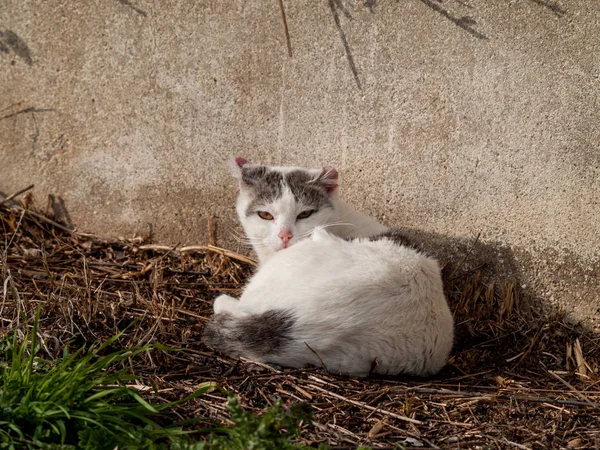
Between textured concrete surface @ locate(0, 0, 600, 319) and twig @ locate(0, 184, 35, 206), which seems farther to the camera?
twig @ locate(0, 184, 35, 206)

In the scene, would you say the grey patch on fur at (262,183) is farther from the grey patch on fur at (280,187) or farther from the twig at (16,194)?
the twig at (16,194)

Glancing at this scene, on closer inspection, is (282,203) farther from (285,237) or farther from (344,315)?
(344,315)

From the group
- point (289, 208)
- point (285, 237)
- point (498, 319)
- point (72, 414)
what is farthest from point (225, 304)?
point (498, 319)

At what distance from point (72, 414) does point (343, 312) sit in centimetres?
129

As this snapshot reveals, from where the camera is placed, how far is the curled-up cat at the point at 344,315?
11.0 ft

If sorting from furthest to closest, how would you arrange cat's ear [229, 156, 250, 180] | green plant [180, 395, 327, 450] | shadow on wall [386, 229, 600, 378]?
cat's ear [229, 156, 250, 180]
shadow on wall [386, 229, 600, 378]
green plant [180, 395, 327, 450]

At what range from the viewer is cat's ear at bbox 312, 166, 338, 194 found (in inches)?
169

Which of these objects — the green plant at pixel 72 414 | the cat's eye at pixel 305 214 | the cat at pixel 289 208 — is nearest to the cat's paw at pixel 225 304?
the cat at pixel 289 208

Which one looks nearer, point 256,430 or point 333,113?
A: point 256,430

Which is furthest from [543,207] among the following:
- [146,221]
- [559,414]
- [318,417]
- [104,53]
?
[104,53]

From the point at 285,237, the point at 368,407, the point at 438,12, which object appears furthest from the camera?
the point at 438,12

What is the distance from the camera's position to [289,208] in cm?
419

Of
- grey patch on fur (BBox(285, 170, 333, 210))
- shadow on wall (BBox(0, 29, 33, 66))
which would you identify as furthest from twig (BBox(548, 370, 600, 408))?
shadow on wall (BBox(0, 29, 33, 66))

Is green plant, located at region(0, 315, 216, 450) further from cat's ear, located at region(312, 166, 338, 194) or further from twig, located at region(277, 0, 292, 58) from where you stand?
twig, located at region(277, 0, 292, 58)
